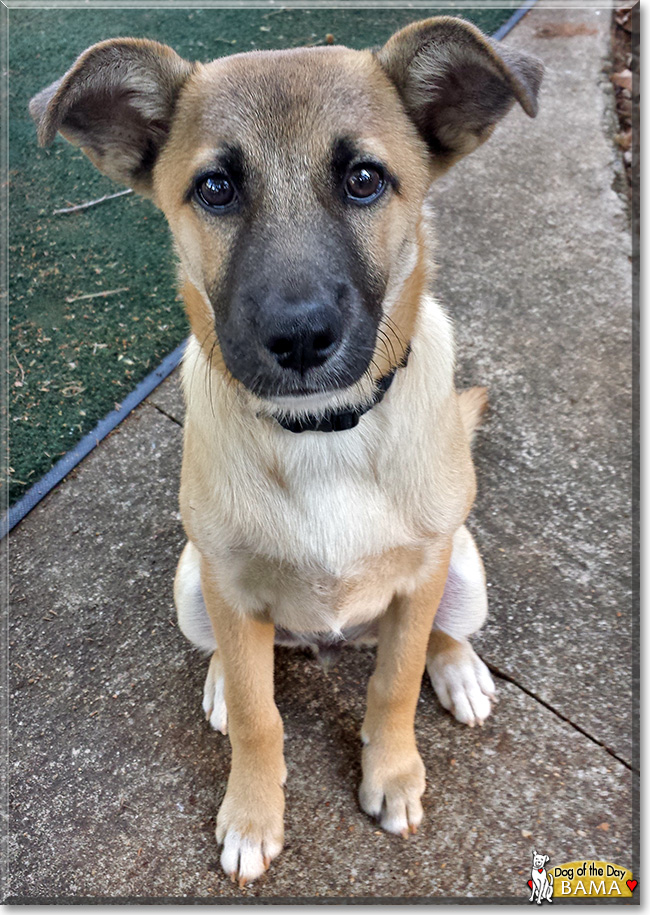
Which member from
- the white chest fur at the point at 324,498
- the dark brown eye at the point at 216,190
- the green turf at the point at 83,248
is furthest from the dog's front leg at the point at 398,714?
the green turf at the point at 83,248

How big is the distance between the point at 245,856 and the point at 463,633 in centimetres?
99

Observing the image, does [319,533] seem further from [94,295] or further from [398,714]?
[94,295]

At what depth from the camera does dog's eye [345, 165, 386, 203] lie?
1760 millimetres

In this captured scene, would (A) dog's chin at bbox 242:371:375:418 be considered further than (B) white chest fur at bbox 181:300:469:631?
No

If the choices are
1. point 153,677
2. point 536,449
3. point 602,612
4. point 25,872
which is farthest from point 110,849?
point 536,449

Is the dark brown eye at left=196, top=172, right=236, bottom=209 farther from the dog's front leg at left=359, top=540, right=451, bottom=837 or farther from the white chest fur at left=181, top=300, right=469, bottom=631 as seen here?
the dog's front leg at left=359, top=540, right=451, bottom=837

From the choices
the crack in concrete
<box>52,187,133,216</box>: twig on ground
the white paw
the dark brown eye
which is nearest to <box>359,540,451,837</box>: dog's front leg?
Result: the white paw

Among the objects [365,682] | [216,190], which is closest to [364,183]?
[216,190]

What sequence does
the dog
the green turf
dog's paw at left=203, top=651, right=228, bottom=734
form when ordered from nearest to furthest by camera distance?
the dog
dog's paw at left=203, top=651, right=228, bottom=734
the green turf

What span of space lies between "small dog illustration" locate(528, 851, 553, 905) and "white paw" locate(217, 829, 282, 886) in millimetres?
771

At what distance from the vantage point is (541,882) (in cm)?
223

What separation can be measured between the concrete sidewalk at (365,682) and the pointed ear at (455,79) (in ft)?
5.33

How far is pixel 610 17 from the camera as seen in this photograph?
18.9 feet

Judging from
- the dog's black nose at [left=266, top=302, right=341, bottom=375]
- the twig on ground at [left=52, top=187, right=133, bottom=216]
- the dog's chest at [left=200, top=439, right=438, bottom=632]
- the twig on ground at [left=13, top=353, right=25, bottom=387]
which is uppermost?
the dog's black nose at [left=266, top=302, right=341, bottom=375]
